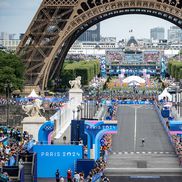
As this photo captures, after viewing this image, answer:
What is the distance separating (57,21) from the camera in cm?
6975

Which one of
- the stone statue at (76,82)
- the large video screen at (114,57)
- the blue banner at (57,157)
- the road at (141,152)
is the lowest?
the road at (141,152)

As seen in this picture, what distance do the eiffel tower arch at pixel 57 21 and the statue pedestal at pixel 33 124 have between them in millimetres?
34435

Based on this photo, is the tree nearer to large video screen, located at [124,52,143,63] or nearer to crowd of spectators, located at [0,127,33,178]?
crowd of spectators, located at [0,127,33,178]

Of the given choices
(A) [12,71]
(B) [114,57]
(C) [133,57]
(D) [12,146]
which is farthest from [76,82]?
(C) [133,57]

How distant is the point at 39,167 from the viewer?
30.4 meters

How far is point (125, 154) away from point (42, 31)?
3459 cm

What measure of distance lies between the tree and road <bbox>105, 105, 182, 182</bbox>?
13270mm

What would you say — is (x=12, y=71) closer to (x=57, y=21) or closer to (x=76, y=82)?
(x=57, y=21)

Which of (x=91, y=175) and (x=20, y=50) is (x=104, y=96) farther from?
(x=91, y=175)

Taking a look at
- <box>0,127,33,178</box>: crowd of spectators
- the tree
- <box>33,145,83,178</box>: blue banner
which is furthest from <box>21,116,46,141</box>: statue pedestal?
the tree

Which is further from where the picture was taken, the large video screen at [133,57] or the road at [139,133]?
the large video screen at [133,57]

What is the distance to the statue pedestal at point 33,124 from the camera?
114ft

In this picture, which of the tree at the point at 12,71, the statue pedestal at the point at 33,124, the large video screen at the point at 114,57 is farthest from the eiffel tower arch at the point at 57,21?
the large video screen at the point at 114,57

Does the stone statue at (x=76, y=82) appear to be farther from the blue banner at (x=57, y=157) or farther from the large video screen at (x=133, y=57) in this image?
the large video screen at (x=133, y=57)
